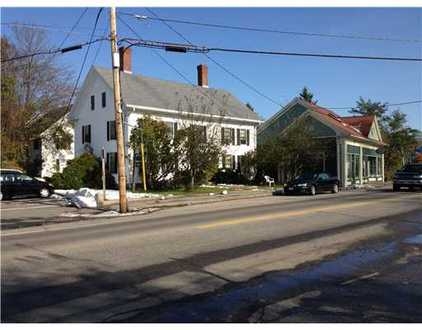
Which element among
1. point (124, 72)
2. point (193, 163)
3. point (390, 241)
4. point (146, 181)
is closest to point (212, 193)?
point (193, 163)

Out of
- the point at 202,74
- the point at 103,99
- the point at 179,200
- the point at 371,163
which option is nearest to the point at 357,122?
the point at 371,163

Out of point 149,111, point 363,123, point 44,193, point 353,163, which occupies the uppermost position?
point 363,123

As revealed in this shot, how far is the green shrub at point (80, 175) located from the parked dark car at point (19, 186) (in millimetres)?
4209

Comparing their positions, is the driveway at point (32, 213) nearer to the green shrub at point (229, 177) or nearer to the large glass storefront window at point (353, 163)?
the green shrub at point (229, 177)

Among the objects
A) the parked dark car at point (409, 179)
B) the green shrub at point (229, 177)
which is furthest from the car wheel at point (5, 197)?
the parked dark car at point (409, 179)

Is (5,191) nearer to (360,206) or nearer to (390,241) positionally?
(360,206)

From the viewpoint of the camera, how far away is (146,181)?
34.9 meters

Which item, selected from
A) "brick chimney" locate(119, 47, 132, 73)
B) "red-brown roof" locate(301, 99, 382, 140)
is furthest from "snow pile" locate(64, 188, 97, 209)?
"red-brown roof" locate(301, 99, 382, 140)

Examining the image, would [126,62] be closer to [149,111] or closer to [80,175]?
[149,111]

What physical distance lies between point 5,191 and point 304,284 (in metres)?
25.0

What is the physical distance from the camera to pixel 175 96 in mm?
43188

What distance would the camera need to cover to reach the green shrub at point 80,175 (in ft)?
117

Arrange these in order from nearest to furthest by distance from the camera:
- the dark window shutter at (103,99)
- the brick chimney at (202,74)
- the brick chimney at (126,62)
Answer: the dark window shutter at (103,99)
the brick chimney at (126,62)
the brick chimney at (202,74)

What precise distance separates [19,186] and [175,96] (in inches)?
639
